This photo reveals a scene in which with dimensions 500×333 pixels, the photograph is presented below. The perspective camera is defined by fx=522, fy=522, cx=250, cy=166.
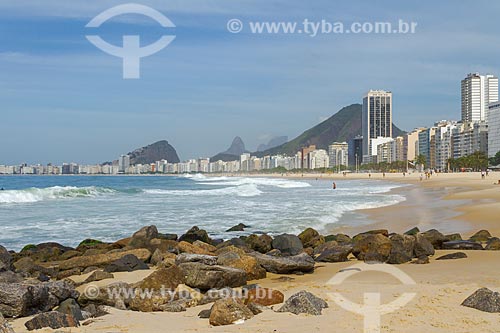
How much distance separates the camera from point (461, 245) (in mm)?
11508

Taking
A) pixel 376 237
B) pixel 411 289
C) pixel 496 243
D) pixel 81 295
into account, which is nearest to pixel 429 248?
pixel 376 237

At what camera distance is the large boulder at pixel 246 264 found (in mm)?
8680

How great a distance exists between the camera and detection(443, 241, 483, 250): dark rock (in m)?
11.3

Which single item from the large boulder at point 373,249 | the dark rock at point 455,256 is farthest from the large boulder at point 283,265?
the dark rock at point 455,256

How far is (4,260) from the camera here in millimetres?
10703

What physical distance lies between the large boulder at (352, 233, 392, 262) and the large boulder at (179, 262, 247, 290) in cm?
338

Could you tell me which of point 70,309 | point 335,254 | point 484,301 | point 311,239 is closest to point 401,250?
point 335,254

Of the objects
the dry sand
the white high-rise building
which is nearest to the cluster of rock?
the dry sand

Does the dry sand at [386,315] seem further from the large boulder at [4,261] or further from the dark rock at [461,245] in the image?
the large boulder at [4,261]

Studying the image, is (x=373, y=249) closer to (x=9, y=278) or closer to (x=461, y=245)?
(x=461, y=245)

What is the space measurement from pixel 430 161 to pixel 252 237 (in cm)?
18684

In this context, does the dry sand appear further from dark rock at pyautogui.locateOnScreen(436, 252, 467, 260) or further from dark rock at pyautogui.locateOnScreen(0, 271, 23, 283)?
dark rock at pyautogui.locateOnScreen(0, 271, 23, 283)

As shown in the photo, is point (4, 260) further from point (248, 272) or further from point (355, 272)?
point (355, 272)

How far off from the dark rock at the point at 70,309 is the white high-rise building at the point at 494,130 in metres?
163
